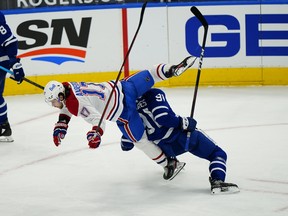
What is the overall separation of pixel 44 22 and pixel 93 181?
378 cm

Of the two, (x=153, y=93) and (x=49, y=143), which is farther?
(x=49, y=143)

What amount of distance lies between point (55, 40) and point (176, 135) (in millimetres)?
4017

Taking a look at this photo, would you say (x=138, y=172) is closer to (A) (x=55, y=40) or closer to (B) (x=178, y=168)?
(B) (x=178, y=168)

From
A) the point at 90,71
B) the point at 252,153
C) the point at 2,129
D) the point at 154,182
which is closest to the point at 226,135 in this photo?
the point at 252,153

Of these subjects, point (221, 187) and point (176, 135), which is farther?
point (176, 135)

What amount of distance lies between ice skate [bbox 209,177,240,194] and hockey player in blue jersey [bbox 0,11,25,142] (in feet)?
7.72

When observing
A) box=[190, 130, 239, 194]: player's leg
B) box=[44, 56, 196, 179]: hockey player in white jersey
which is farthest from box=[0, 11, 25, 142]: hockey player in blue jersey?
box=[190, 130, 239, 194]: player's leg

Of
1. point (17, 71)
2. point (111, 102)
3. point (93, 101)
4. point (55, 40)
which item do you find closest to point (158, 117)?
point (111, 102)

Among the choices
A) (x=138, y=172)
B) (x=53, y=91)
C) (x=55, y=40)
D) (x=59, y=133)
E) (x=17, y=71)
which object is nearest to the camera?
(x=53, y=91)

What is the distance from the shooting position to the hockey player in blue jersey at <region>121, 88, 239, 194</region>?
5.15 metres

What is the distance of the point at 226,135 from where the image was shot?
6941 mm

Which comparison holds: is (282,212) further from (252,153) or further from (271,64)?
(271,64)

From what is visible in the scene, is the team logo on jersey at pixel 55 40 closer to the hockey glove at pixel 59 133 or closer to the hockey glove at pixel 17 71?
the hockey glove at pixel 17 71

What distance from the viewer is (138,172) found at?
5.85 metres
